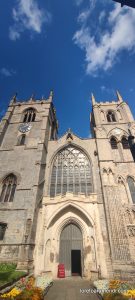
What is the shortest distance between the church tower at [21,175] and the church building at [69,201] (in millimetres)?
71

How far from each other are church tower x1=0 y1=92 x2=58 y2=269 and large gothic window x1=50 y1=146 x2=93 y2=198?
1.48 m

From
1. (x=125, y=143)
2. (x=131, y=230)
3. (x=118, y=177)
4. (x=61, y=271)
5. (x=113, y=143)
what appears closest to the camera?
(x=61, y=271)

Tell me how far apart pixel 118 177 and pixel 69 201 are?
5629 millimetres

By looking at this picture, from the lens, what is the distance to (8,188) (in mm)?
16719

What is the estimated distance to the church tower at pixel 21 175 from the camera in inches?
499

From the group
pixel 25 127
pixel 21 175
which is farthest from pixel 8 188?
pixel 25 127

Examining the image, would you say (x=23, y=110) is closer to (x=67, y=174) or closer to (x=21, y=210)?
(x=67, y=174)

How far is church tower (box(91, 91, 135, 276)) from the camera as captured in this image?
12310mm

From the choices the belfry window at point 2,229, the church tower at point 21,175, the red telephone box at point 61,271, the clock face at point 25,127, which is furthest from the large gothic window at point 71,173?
the clock face at point 25,127

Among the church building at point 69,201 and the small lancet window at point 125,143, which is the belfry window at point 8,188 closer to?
the church building at point 69,201

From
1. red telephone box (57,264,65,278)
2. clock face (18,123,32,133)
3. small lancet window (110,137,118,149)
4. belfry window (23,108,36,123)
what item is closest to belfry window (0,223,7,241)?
red telephone box (57,264,65,278)

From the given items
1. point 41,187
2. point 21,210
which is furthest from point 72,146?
point 21,210

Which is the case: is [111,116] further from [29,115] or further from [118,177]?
[29,115]

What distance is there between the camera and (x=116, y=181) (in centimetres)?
1631
